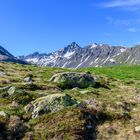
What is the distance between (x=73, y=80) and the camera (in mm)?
39125

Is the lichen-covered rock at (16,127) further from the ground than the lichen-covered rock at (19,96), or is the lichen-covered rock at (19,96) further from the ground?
the lichen-covered rock at (19,96)

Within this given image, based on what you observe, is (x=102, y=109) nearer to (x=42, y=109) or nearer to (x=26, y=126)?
(x=42, y=109)

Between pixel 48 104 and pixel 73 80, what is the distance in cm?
1207

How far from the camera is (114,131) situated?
25.3m

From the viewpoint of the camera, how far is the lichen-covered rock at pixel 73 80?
3853 centimetres

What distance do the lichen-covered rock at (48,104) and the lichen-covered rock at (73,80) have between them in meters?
9.71

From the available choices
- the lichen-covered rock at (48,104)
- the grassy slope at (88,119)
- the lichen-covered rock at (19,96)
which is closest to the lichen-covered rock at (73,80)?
the grassy slope at (88,119)

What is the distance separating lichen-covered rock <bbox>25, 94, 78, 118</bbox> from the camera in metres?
26.9

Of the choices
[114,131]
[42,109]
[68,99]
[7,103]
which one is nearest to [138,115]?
[114,131]

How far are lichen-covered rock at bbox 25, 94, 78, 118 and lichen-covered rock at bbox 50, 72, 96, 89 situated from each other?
9710 mm

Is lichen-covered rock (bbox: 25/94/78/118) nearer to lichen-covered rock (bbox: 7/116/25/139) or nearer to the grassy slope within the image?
the grassy slope

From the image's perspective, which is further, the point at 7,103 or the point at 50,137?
the point at 7,103

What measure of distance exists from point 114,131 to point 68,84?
13839 mm

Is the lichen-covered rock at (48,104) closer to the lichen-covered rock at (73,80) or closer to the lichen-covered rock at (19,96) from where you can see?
the lichen-covered rock at (19,96)
